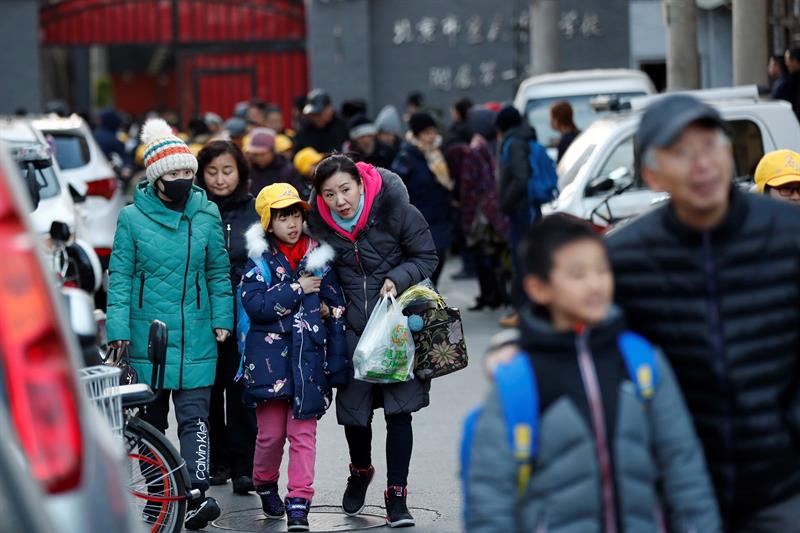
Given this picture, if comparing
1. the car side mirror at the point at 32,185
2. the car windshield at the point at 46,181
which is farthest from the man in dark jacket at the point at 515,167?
the car side mirror at the point at 32,185

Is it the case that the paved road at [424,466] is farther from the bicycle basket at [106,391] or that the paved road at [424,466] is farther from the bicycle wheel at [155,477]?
the bicycle basket at [106,391]

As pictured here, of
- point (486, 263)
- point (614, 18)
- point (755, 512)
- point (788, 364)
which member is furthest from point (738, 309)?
point (614, 18)

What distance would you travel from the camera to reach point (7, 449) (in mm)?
2730

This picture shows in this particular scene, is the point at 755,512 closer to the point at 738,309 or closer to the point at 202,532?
the point at 738,309

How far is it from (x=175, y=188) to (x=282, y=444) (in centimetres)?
126

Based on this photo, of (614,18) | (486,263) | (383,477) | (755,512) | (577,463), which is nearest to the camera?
(577,463)

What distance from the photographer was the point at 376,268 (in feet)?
23.6

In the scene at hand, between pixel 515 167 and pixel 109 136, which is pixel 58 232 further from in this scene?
pixel 109 136

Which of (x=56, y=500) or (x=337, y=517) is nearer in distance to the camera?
(x=56, y=500)

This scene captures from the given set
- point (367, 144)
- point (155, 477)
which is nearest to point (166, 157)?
point (155, 477)

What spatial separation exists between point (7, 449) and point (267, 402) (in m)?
4.52

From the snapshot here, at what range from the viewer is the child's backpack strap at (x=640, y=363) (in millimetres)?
3639

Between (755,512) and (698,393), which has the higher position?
(698,393)

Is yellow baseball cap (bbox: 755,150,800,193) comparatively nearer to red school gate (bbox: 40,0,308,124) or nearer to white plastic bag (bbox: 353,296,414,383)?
white plastic bag (bbox: 353,296,414,383)
